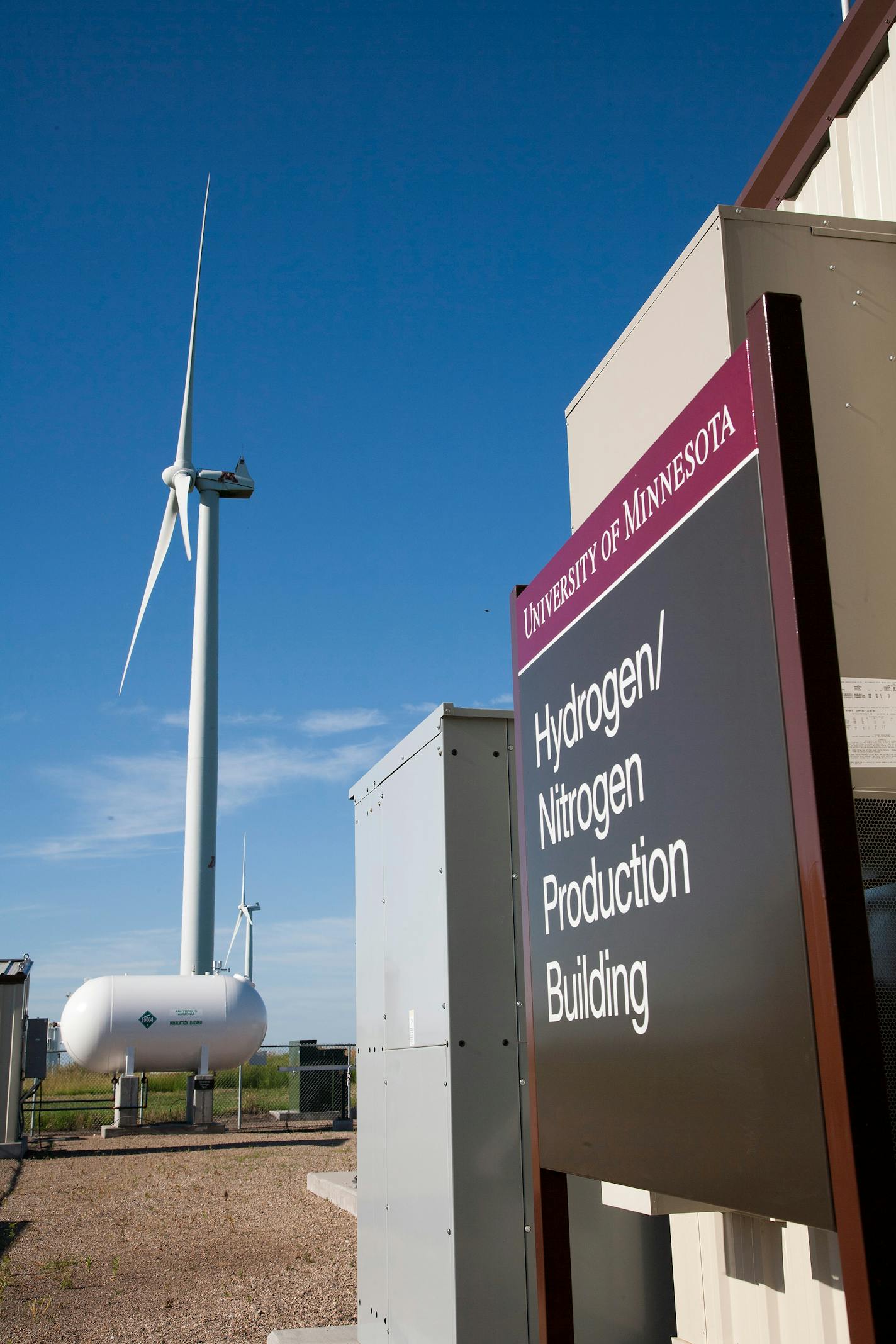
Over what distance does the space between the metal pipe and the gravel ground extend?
8286mm

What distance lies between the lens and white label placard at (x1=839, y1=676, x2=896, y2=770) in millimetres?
2580

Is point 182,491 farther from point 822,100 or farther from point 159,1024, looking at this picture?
point 822,100

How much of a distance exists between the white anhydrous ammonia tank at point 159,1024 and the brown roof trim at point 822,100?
19.6 meters

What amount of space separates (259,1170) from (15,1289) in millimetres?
6870

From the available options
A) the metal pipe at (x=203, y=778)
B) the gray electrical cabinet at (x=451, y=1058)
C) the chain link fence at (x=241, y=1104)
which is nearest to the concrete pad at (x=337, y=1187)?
the gray electrical cabinet at (x=451, y=1058)

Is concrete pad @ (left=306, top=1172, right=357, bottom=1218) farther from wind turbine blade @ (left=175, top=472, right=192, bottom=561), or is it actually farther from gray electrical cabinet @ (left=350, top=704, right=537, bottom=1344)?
wind turbine blade @ (left=175, top=472, right=192, bottom=561)

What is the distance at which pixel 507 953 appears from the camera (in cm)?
Answer: 448

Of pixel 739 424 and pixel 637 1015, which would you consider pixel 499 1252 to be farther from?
pixel 739 424

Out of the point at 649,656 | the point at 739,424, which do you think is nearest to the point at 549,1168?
the point at 649,656

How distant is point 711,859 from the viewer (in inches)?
74.8

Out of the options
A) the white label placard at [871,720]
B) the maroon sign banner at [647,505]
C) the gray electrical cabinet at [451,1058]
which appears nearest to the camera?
the maroon sign banner at [647,505]

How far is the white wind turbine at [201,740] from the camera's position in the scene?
24.0 metres

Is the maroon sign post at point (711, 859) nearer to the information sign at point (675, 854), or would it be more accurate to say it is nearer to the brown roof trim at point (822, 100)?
the information sign at point (675, 854)

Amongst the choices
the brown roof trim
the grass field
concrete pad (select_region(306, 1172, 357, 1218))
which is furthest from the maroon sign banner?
the grass field
